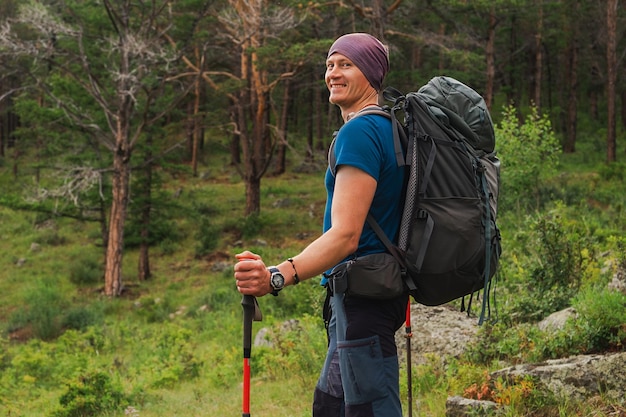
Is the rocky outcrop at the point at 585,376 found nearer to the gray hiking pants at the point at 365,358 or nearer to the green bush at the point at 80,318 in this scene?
the gray hiking pants at the point at 365,358

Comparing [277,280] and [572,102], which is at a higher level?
[572,102]

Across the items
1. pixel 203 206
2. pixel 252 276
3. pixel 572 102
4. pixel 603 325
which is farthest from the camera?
pixel 572 102

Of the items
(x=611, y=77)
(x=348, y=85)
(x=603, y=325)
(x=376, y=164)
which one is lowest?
(x=603, y=325)

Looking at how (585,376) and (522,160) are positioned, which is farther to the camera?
(522,160)

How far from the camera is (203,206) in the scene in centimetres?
2795

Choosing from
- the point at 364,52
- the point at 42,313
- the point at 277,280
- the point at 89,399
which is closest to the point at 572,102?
the point at 42,313

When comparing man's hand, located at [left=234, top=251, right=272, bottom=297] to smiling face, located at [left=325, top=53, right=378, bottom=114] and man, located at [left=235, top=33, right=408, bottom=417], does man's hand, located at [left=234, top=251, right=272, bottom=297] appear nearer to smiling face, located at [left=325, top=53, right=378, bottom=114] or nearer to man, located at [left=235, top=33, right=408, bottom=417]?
man, located at [left=235, top=33, right=408, bottom=417]

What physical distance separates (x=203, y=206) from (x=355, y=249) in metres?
25.9

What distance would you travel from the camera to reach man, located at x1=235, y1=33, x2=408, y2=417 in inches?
97.4

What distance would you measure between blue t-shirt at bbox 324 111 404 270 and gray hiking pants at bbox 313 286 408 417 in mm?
220

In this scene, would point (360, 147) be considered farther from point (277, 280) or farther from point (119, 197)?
point (119, 197)

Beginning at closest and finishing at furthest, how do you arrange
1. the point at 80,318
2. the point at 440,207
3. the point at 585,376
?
the point at 440,207, the point at 585,376, the point at 80,318

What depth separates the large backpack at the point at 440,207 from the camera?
8.38ft

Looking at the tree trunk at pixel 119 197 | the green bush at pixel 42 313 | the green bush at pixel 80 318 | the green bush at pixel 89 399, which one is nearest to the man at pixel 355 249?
the green bush at pixel 89 399
